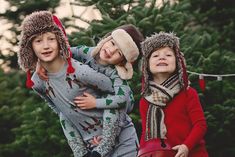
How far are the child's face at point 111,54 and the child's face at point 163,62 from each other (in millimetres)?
198

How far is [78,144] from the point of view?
14.4 feet

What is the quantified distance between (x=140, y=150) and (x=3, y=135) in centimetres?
511

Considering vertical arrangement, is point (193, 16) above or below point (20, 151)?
above

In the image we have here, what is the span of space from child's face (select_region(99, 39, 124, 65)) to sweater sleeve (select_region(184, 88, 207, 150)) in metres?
0.49

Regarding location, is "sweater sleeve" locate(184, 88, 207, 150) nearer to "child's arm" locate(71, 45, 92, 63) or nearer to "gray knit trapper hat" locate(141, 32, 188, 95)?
"gray knit trapper hat" locate(141, 32, 188, 95)

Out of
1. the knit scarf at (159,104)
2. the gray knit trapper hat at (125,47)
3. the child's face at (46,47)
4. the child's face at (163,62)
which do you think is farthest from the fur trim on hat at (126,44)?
the child's face at (46,47)

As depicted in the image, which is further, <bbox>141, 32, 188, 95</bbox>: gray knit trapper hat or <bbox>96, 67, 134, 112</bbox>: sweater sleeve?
A: <bbox>141, 32, 188, 95</bbox>: gray knit trapper hat

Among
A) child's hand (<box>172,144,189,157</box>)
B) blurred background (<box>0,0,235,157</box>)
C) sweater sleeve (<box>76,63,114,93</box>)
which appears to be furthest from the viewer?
blurred background (<box>0,0,235,157</box>)

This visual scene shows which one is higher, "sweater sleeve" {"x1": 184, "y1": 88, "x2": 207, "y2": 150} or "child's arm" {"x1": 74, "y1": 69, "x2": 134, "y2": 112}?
"child's arm" {"x1": 74, "y1": 69, "x2": 134, "y2": 112}

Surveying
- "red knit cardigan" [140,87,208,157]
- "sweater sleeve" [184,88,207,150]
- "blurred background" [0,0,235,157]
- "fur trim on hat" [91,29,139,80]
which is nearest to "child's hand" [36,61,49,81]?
"fur trim on hat" [91,29,139,80]

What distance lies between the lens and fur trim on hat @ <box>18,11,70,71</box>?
Result: 169 inches

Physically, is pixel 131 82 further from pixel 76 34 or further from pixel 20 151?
pixel 20 151

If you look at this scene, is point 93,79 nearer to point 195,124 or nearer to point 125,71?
point 125,71

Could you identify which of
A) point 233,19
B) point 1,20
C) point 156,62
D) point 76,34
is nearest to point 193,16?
point 233,19
